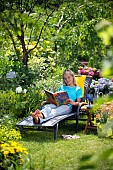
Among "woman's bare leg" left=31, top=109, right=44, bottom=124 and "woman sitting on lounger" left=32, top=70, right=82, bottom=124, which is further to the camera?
"woman sitting on lounger" left=32, top=70, right=82, bottom=124

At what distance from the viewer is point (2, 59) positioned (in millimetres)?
8703

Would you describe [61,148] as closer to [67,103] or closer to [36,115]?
[36,115]

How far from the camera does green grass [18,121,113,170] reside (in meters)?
4.63

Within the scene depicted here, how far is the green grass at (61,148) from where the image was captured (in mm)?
4627

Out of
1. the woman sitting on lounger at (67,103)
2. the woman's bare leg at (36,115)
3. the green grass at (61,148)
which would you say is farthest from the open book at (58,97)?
the woman's bare leg at (36,115)

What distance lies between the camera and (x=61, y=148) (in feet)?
17.6

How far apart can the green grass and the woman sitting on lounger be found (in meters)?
0.29

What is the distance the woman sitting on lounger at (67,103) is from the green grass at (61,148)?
0.95 feet

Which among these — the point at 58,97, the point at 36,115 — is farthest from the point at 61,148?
the point at 58,97

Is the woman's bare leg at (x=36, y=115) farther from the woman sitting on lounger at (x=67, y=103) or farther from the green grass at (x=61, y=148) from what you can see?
the green grass at (x=61, y=148)

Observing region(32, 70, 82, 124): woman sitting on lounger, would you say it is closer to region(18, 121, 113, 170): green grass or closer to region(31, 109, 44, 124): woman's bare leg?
region(31, 109, 44, 124): woman's bare leg

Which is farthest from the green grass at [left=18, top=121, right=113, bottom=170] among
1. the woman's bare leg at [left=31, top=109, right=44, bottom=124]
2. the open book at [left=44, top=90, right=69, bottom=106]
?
the open book at [left=44, top=90, right=69, bottom=106]

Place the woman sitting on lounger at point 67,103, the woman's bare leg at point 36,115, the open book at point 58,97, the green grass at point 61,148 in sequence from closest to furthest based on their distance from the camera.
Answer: the green grass at point 61,148 < the woman's bare leg at point 36,115 < the woman sitting on lounger at point 67,103 < the open book at point 58,97

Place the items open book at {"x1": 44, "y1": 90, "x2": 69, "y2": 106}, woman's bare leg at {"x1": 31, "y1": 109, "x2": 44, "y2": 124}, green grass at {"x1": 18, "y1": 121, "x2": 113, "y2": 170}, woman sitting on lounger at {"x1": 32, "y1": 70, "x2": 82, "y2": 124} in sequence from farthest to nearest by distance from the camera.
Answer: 1. open book at {"x1": 44, "y1": 90, "x2": 69, "y2": 106}
2. woman sitting on lounger at {"x1": 32, "y1": 70, "x2": 82, "y2": 124}
3. woman's bare leg at {"x1": 31, "y1": 109, "x2": 44, "y2": 124}
4. green grass at {"x1": 18, "y1": 121, "x2": 113, "y2": 170}
